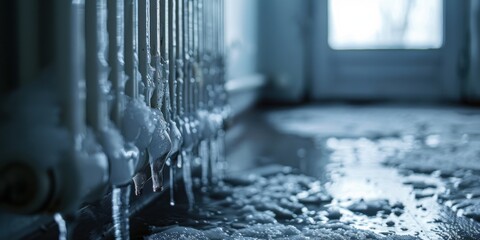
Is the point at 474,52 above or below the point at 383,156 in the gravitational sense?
above

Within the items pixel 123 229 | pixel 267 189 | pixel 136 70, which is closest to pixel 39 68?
pixel 136 70

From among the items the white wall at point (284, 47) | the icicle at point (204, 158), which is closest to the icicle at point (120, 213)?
the icicle at point (204, 158)

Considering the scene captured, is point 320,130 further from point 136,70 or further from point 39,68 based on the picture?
point 39,68

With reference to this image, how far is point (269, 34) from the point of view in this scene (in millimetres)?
4793

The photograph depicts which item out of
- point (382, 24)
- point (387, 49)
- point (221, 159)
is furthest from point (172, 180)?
point (382, 24)

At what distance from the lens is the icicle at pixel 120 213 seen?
3.09 feet

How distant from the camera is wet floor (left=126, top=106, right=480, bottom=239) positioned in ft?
3.75

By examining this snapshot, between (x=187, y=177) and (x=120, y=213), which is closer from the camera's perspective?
(x=120, y=213)

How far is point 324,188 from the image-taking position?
152cm

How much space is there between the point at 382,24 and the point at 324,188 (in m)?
3.63

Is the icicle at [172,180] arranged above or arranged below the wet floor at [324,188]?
above

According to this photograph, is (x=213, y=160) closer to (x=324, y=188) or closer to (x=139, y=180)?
(x=324, y=188)

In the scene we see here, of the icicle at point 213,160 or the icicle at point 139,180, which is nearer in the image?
the icicle at point 139,180

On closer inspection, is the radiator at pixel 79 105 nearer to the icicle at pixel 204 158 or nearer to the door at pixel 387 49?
the icicle at pixel 204 158
